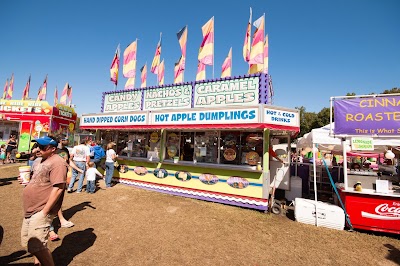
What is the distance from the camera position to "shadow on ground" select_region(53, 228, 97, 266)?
4.04 m

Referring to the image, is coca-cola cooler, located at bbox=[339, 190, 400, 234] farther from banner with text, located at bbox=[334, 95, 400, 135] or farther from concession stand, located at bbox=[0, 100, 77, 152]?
concession stand, located at bbox=[0, 100, 77, 152]

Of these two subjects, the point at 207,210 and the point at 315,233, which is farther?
the point at 207,210

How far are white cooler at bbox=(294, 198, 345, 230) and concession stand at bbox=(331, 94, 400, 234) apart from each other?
0.36 metres

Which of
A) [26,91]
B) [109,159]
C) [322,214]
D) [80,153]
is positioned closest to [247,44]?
[322,214]

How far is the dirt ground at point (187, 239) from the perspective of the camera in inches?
→ 169

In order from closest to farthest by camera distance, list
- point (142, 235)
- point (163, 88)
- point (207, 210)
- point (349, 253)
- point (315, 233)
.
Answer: point (349, 253) < point (142, 235) < point (315, 233) < point (207, 210) < point (163, 88)

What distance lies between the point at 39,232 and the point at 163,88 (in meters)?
8.26

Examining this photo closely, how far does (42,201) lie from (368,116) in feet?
27.0

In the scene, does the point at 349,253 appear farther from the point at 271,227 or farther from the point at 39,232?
the point at 39,232

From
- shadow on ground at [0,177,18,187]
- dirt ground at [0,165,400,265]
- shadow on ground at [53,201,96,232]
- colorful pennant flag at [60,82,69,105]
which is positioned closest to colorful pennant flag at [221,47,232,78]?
dirt ground at [0,165,400,265]

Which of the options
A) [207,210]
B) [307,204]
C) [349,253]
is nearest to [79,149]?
→ [207,210]

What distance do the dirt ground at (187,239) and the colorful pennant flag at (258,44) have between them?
6.03 metres

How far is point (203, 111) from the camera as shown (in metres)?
8.30

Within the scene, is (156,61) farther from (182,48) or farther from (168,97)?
(168,97)
